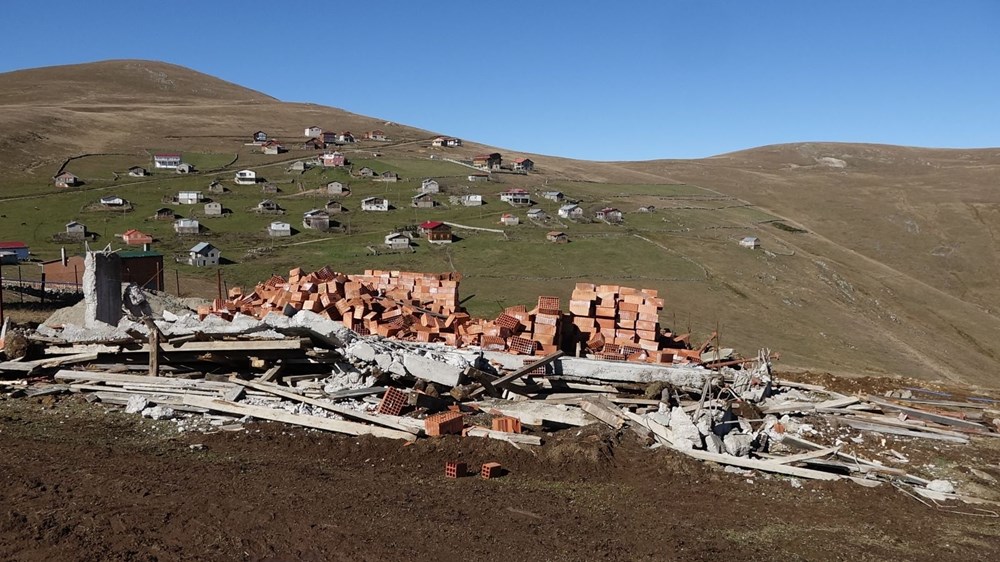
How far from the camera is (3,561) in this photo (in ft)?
20.4

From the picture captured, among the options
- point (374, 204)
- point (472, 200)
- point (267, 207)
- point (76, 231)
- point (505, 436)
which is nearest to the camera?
point (505, 436)

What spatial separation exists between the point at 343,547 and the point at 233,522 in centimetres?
131

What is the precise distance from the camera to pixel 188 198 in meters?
72.9

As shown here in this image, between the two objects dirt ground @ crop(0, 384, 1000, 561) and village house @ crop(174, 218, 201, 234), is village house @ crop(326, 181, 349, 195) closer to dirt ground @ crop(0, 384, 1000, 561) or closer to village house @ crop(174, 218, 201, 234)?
village house @ crop(174, 218, 201, 234)

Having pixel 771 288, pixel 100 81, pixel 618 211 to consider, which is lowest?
pixel 771 288

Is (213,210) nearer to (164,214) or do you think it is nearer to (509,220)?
(164,214)

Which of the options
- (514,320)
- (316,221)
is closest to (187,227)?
(316,221)

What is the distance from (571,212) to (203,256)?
40414 millimetres

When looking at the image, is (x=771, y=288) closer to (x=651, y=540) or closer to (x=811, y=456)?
(x=811, y=456)

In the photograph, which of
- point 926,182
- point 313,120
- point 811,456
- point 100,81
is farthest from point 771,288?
point 100,81

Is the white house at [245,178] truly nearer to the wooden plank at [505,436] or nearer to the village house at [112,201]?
the village house at [112,201]

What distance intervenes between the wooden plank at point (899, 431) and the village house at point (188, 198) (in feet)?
239

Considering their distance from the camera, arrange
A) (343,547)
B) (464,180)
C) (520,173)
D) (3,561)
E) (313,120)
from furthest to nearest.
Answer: (313,120)
(520,173)
(464,180)
(343,547)
(3,561)

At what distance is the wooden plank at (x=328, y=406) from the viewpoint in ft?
35.1
